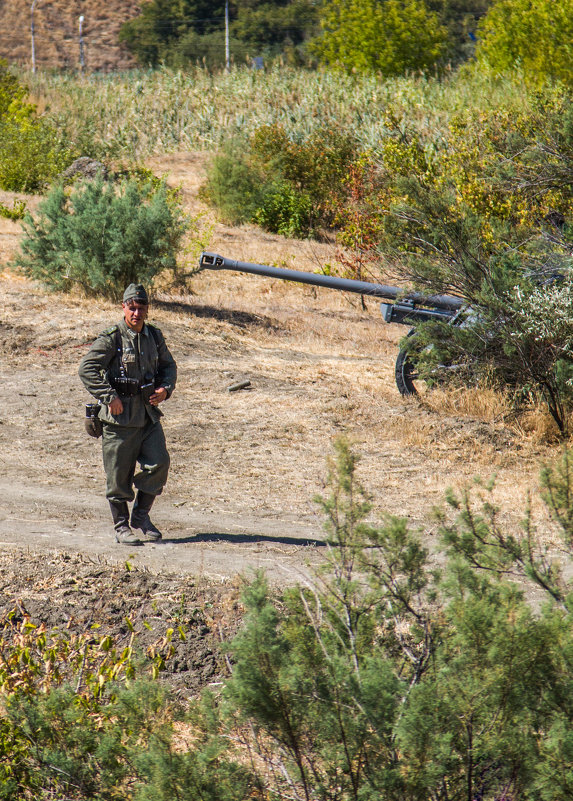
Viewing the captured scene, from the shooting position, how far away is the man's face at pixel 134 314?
19.9ft

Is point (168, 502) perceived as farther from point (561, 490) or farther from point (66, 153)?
point (66, 153)

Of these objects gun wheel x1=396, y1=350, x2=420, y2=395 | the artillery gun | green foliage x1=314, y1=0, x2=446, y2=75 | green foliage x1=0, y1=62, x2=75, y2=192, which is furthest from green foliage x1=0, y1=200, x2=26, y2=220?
green foliage x1=314, y1=0, x2=446, y2=75

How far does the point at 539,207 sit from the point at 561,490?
30.5 ft

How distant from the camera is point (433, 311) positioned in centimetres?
1003

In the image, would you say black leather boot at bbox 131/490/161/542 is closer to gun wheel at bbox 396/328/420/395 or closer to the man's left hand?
the man's left hand

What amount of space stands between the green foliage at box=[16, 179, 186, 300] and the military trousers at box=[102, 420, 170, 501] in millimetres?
6853

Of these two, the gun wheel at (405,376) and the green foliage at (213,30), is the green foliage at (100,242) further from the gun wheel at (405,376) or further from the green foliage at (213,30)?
the green foliage at (213,30)

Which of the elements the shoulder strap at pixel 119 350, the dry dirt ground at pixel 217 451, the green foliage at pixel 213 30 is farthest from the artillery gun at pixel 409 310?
the green foliage at pixel 213 30

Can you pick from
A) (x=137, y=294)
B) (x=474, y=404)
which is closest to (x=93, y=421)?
(x=137, y=294)

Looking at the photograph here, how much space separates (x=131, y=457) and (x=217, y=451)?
2.71 m

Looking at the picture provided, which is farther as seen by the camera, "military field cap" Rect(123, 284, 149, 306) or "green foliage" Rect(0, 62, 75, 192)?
"green foliage" Rect(0, 62, 75, 192)

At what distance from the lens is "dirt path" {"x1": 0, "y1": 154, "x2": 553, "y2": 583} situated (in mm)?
6609

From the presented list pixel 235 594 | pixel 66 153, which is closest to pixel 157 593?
pixel 235 594

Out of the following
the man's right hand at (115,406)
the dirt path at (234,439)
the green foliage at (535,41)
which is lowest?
the dirt path at (234,439)
